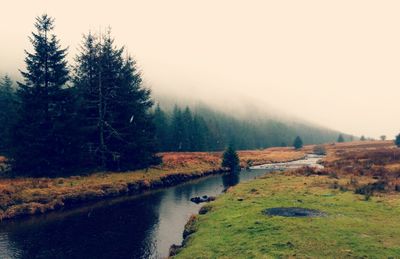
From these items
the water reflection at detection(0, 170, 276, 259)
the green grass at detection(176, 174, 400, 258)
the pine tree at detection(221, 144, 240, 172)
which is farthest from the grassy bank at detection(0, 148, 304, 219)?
the green grass at detection(176, 174, 400, 258)

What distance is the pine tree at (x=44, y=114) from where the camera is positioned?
48375 millimetres

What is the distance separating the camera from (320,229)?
22.8m

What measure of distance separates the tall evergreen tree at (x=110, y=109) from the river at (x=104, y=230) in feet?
56.1

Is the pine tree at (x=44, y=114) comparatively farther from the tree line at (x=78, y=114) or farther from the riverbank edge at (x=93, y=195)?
the riverbank edge at (x=93, y=195)

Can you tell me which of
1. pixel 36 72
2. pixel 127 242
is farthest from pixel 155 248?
pixel 36 72

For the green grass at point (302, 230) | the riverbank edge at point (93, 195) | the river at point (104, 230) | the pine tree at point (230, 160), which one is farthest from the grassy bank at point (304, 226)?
the pine tree at point (230, 160)

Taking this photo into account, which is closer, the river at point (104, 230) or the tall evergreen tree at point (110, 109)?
the river at point (104, 230)

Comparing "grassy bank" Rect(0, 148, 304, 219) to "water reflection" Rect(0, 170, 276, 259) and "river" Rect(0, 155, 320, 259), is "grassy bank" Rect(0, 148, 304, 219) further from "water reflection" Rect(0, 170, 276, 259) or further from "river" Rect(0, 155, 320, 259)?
"water reflection" Rect(0, 170, 276, 259)

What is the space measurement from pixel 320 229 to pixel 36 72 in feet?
154

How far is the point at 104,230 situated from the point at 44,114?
89.5 ft

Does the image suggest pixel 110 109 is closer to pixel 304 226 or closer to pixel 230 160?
pixel 230 160

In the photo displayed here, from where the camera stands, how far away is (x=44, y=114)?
5006 cm

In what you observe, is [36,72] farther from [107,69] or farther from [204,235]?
[204,235]

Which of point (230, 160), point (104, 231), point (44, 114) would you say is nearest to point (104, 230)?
point (104, 231)
